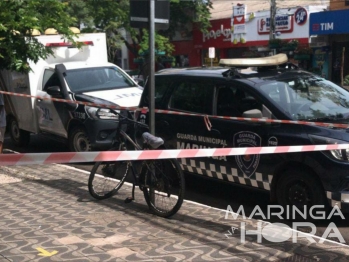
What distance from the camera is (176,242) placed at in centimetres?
500

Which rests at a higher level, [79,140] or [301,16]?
[301,16]

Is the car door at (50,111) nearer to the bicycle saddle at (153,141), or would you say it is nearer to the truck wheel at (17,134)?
the truck wheel at (17,134)

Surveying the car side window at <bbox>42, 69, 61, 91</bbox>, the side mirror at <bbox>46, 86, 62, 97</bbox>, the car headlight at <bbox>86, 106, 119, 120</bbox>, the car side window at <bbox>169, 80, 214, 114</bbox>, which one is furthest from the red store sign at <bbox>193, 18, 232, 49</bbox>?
the car side window at <bbox>169, 80, 214, 114</bbox>

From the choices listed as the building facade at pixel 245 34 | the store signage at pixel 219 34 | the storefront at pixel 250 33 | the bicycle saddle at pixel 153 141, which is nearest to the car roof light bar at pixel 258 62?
the bicycle saddle at pixel 153 141

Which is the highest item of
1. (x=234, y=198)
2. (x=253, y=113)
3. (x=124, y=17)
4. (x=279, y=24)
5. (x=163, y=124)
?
(x=124, y=17)

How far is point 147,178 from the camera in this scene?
236 inches

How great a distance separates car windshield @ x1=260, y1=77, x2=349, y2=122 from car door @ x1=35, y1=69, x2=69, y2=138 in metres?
4.67

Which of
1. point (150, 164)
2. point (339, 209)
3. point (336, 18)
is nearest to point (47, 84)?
point (150, 164)

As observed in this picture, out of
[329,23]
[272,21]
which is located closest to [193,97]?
[329,23]

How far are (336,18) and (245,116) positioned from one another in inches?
850

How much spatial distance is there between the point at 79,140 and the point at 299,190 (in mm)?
4974

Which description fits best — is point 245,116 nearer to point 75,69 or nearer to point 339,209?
point 339,209

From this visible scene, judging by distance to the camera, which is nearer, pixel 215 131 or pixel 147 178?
pixel 147 178

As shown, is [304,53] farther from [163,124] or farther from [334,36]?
[163,124]
